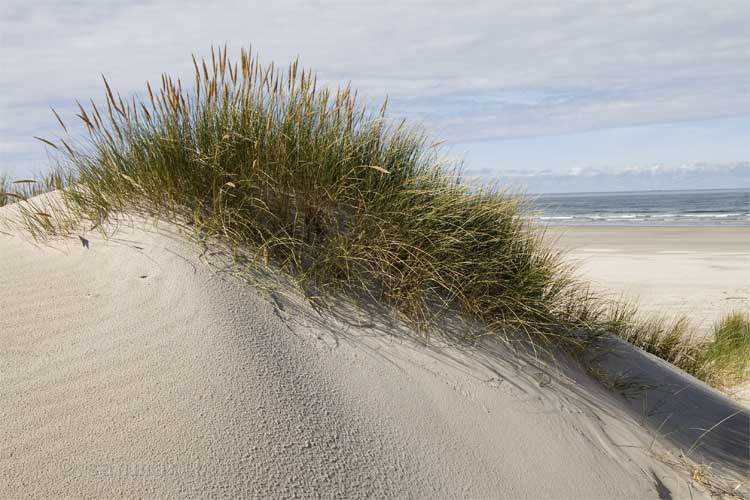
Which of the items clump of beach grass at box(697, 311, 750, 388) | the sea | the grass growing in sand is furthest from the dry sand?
clump of beach grass at box(697, 311, 750, 388)

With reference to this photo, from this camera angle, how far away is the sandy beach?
9.85 metres

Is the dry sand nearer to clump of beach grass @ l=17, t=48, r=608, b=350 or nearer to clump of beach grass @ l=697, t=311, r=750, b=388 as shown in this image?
clump of beach grass @ l=17, t=48, r=608, b=350

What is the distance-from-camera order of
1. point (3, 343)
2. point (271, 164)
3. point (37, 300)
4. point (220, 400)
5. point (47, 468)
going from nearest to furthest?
point (47, 468) < point (220, 400) < point (3, 343) < point (37, 300) < point (271, 164)

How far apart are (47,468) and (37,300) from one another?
134 cm

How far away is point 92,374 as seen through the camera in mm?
2926

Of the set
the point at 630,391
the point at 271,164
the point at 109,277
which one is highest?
the point at 271,164

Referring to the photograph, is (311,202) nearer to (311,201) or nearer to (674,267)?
(311,201)

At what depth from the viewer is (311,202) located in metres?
3.98

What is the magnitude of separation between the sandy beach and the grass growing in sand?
1.16m

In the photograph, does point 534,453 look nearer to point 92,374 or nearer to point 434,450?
point 434,450

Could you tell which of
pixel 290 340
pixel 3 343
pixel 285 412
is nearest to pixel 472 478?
pixel 285 412

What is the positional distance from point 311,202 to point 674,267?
42.9 feet

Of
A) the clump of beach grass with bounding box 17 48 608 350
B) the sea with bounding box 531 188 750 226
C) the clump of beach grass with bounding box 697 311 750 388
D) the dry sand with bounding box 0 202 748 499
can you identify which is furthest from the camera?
the sea with bounding box 531 188 750 226

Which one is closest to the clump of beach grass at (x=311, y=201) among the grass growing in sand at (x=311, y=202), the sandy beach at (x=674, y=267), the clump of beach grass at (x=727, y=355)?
the grass growing in sand at (x=311, y=202)
